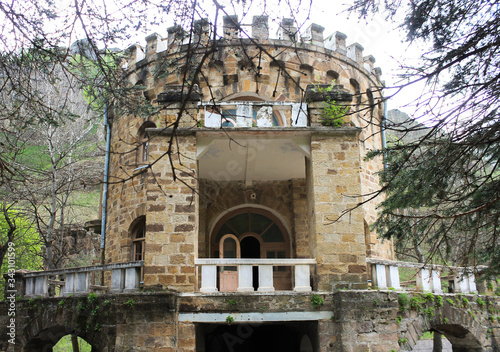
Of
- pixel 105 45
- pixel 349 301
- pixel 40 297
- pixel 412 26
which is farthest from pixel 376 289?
pixel 40 297

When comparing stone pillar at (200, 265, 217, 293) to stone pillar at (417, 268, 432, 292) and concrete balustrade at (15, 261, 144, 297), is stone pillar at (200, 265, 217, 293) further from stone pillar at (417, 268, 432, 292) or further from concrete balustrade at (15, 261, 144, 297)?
stone pillar at (417, 268, 432, 292)

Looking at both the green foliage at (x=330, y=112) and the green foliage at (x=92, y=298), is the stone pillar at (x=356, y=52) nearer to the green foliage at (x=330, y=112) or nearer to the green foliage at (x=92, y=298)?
the green foliage at (x=330, y=112)

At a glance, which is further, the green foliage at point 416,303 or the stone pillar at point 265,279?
the green foliage at point 416,303

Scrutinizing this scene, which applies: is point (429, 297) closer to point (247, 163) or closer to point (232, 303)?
point (232, 303)

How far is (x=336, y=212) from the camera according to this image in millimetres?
7723

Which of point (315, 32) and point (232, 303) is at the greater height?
point (315, 32)

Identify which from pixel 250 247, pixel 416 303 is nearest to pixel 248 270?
pixel 416 303

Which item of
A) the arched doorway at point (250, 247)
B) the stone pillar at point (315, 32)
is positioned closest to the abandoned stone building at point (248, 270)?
the arched doorway at point (250, 247)

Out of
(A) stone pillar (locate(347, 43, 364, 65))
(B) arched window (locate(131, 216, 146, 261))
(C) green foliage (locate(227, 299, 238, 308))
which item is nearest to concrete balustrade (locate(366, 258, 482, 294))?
(C) green foliage (locate(227, 299, 238, 308))

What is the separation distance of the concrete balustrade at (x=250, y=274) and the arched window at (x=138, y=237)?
518 centimetres

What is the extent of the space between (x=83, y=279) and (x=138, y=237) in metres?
4.16

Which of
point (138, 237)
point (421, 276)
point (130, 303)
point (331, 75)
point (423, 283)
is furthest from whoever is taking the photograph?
point (331, 75)

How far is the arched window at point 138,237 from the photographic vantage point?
12312 mm

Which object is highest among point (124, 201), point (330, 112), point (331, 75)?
point (331, 75)
